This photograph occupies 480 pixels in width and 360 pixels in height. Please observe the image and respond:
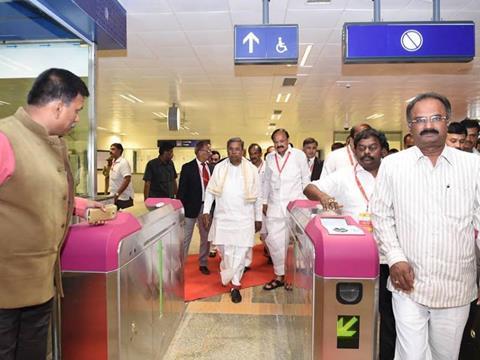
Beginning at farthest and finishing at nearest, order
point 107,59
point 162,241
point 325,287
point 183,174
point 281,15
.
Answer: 1. point 107,59
2. point 183,174
3. point 281,15
4. point 162,241
5. point 325,287

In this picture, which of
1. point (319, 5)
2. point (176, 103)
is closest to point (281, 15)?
point (319, 5)

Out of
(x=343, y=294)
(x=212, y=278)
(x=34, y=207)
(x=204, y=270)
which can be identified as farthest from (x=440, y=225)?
(x=204, y=270)

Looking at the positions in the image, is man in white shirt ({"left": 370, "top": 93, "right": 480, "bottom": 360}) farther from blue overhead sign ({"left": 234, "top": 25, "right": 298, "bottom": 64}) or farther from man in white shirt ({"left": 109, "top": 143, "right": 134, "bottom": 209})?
man in white shirt ({"left": 109, "top": 143, "right": 134, "bottom": 209})

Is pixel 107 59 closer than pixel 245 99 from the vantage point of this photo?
Yes

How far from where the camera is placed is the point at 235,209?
402 cm

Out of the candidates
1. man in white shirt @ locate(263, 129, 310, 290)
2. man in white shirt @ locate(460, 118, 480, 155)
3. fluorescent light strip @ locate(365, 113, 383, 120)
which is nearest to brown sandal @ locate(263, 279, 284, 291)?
man in white shirt @ locate(263, 129, 310, 290)

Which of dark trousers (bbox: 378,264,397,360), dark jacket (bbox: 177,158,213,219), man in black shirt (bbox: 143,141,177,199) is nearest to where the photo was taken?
dark trousers (bbox: 378,264,397,360)

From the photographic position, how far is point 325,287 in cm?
166

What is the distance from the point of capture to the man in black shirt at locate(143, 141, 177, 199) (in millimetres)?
5676

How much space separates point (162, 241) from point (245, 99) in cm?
739

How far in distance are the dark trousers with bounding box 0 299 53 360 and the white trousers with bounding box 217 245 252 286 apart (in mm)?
2484

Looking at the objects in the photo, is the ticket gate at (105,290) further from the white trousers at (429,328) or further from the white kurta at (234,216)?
the white kurta at (234,216)

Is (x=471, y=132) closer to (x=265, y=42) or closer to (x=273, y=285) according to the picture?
(x=265, y=42)

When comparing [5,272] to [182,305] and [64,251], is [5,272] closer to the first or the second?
[64,251]
